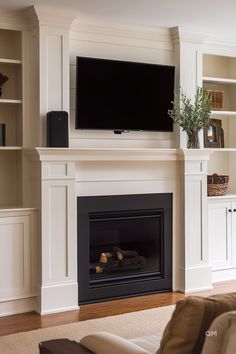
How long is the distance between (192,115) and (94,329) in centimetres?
217

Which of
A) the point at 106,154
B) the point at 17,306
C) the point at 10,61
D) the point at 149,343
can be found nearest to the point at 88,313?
the point at 17,306

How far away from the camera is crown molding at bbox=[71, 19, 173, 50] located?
477 cm

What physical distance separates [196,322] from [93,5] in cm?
321

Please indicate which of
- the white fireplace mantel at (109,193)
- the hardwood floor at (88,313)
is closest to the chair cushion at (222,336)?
the hardwood floor at (88,313)

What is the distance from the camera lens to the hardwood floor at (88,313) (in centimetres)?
416

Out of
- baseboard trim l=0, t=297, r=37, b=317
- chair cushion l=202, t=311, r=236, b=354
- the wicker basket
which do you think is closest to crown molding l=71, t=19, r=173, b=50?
the wicker basket

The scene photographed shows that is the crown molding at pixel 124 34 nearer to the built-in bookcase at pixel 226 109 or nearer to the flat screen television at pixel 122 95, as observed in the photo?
the flat screen television at pixel 122 95

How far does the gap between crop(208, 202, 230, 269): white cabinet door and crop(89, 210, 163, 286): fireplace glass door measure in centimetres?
61

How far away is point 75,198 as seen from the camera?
15.1ft

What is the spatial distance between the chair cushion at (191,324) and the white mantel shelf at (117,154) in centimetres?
281

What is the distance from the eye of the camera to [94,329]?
4.01 meters

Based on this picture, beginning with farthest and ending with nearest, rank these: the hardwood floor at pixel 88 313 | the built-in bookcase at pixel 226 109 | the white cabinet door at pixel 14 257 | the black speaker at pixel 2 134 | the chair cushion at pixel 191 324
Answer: the built-in bookcase at pixel 226 109
the black speaker at pixel 2 134
the white cabinet door at pixel 14 257
the hardwood floor at pixel 88 313
the chair cushion at pixel 191 324

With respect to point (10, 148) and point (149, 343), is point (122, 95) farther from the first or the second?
point (149, 343)

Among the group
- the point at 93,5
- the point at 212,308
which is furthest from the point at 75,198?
the point at 212,308
